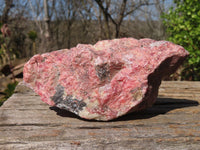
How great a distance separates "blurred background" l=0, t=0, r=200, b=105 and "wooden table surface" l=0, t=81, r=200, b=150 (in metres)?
2.12

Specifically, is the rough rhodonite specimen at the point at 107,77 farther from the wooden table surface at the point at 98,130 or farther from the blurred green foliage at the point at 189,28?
the blurred green foliage at the point at 189,28

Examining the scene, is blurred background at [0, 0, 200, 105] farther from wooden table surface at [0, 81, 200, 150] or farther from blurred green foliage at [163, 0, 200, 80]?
wooden table surface at [0, 81, 200, 150]

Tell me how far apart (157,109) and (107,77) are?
2.32 ft

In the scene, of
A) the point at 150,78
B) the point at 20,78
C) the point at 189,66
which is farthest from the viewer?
the point at 20,78

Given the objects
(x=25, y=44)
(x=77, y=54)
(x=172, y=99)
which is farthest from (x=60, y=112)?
(x=25, y=44)

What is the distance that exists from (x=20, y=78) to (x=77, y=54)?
4.35 metres

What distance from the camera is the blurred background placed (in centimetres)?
403

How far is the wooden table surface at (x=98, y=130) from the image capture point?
4.47 ft

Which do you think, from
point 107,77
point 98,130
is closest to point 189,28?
point 107,77

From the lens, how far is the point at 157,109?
2.07 meters

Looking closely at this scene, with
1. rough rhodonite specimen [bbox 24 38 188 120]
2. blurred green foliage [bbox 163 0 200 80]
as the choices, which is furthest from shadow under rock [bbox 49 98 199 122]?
blurred green foliage [bbox 163 0 200 80]

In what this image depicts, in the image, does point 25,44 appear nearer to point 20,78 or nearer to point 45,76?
point 20,78

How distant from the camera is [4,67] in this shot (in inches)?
234

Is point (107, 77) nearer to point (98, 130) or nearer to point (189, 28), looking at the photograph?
point (98, 130)
